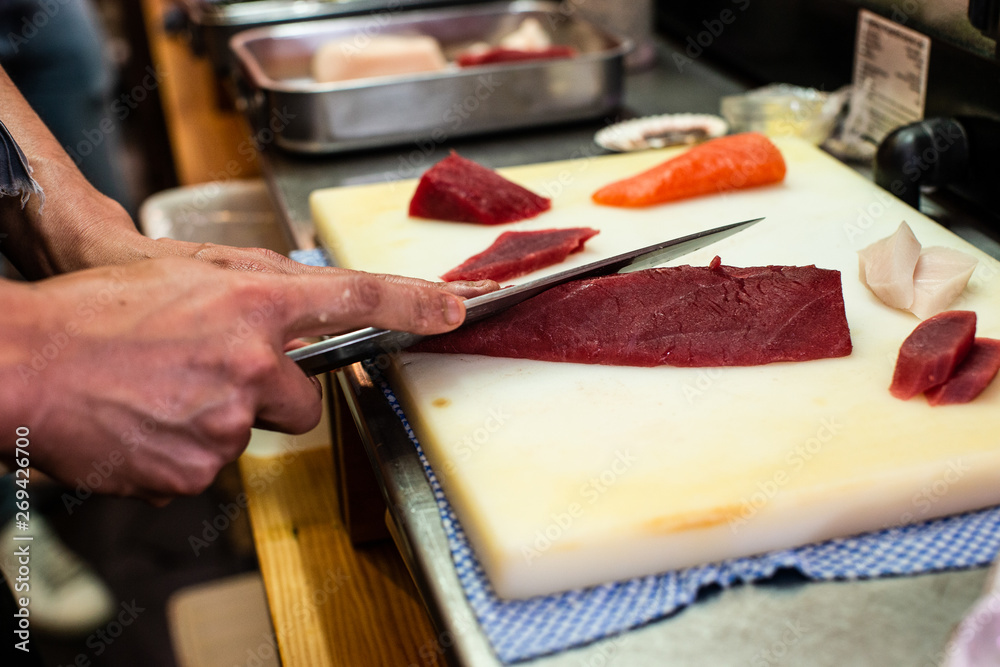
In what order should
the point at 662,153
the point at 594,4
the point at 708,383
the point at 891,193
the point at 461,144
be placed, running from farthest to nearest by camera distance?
the point at 594,4 → the point at 461,144 → the point at 662,153 → the point at 891,193 → the point at 708,383

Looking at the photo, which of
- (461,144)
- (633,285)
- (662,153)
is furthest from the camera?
(461,144)

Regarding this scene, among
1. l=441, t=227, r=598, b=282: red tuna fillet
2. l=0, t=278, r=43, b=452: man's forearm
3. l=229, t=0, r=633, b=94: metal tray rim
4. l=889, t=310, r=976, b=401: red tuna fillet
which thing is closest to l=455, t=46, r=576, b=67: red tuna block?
l=229, t=0, r=633, b=94: metal tray rim

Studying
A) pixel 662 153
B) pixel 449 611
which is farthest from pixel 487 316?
pixel 662 153

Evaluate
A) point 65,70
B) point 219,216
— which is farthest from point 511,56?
point 65,70

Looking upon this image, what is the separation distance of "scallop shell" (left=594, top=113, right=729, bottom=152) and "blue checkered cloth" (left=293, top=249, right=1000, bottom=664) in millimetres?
1177

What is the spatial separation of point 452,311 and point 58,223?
71 cm

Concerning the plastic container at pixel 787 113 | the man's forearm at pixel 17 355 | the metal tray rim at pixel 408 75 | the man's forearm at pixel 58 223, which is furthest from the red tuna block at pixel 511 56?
the man's forearm at pixel 17 355

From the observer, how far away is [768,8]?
7.23 ft

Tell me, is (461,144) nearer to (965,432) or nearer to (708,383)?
(708,383)

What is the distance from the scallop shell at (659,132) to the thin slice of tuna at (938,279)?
77 centimetres

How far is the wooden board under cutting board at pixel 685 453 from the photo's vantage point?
0.86m

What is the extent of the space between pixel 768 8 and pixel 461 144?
871 mm

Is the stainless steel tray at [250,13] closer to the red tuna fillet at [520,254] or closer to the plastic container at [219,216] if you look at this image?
the plastic container at [219,216]

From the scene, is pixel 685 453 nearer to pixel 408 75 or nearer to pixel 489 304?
pixel 489 304
